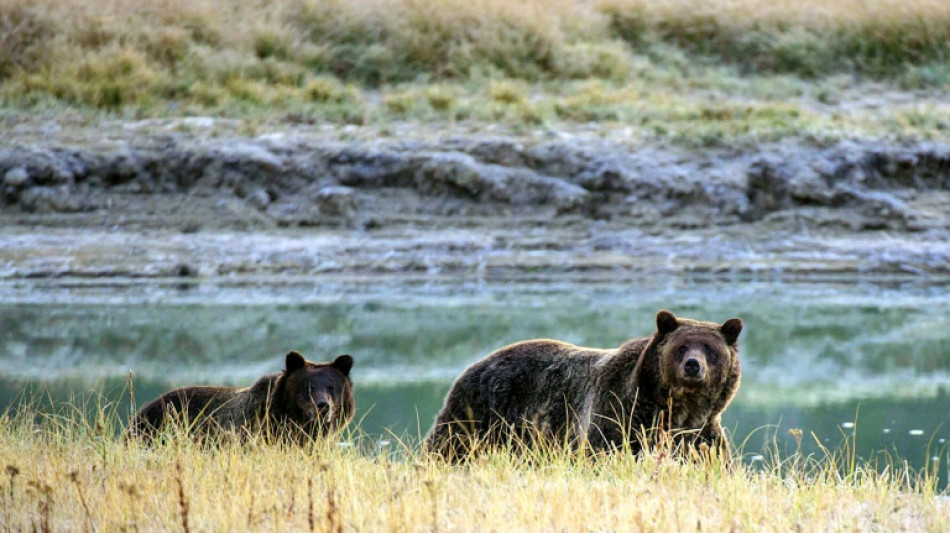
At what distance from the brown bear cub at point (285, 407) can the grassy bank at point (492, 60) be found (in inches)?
463

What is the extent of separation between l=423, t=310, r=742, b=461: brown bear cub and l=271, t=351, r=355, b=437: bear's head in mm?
584

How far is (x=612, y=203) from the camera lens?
57.0ft

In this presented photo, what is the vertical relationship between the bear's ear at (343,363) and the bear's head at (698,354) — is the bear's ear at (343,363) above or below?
below

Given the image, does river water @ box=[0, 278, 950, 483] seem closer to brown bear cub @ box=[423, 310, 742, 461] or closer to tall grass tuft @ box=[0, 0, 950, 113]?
brown bear cub @ box=[423, 310, 742, 461]

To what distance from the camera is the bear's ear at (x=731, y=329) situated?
21.2ft

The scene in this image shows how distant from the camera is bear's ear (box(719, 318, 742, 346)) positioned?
646 centimetres

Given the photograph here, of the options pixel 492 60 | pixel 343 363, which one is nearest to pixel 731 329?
pixel 343 363

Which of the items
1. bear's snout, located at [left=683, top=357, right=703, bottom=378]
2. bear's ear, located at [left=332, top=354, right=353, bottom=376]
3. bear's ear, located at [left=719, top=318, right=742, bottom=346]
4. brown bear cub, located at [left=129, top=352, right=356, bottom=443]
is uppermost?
bear's ear, located at [left=719, top=318, right=742, bottom=346]

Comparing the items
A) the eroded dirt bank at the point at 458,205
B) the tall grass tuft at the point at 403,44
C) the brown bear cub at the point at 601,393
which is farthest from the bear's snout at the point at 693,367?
the tall grass tuft at the point at 403,44

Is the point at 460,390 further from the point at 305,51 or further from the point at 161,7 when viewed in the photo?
the point at 161,7

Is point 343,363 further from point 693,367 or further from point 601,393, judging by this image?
point 693,367

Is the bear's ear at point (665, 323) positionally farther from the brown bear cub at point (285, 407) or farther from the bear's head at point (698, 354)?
the brown bear cub at point (285, 407)

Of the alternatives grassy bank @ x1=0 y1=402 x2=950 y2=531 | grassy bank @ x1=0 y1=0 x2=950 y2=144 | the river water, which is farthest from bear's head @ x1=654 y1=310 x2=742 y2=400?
grassy bank @ x1=0 y1=0 x2=950 y2=144

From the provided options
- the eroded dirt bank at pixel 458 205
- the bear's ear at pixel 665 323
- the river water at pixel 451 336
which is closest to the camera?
the bear's ear at pixel 665 323
